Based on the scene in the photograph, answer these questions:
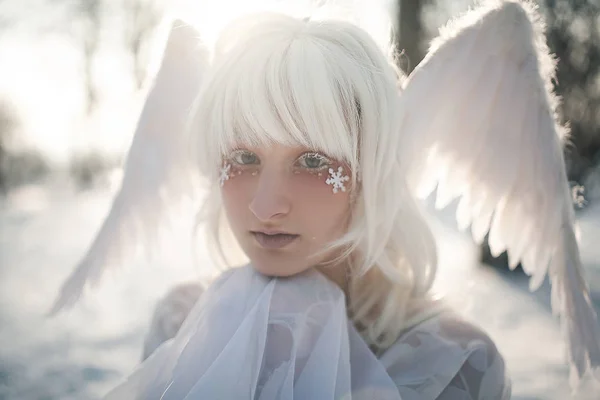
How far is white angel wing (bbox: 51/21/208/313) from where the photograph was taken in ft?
4.74

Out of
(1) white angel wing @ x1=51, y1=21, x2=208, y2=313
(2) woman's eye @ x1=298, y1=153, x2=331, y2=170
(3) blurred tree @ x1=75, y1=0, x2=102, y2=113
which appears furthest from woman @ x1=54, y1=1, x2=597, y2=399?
(3) blurred tree @ x1=75, y1=0, x2=102, y2=113

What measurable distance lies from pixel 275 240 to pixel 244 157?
0.20 m

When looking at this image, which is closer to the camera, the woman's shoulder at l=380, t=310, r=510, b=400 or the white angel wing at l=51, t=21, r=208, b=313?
the woman's shoulder at l=380, t=310, r=510, b=400

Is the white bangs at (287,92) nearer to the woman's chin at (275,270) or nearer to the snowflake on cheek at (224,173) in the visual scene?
the snowflake on cheek at (224,173)

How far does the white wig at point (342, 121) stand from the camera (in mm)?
1114

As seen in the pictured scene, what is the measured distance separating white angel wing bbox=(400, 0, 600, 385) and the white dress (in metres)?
0.22

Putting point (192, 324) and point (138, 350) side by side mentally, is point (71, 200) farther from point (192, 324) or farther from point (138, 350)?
point (192, 324)

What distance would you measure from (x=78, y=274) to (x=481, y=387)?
106 centimetres

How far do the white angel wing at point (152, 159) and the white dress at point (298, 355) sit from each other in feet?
1.16

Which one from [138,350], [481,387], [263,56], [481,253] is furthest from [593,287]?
[263,56]

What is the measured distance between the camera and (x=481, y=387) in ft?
3.94

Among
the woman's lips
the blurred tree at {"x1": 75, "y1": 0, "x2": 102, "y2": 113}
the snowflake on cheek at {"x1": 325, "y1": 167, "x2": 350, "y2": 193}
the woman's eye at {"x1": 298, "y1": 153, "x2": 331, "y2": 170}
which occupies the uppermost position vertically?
the blurred tree at {"x1": 75, "y1": 0, "x2": 102, "y2": 113}

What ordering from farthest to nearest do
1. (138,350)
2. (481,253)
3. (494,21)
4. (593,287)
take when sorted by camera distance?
1. (481,253)
2. (593,287)
3. (138,350)
4. (494,21)

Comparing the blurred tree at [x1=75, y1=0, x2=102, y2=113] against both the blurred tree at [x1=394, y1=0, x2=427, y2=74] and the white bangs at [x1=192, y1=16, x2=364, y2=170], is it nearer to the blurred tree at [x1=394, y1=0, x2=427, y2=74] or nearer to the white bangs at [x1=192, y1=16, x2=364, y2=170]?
the blurred tree at [x1=394, y1=0, x2=427, y2=74]
